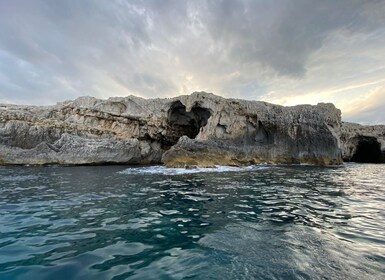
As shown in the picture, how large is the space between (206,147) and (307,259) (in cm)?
2185

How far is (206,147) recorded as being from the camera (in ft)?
85.5

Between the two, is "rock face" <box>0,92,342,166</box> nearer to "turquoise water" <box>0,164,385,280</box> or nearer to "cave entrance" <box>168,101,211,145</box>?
"cave entrance" <box>168,101,211,145</box>

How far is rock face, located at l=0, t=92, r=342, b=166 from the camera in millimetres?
28359

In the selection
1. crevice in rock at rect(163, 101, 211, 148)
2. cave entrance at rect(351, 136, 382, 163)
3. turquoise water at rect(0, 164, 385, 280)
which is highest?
crevice in rock at rect(163, 101, 211, 148)

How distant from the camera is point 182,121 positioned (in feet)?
127

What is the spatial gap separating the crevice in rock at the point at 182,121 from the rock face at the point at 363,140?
27.4m

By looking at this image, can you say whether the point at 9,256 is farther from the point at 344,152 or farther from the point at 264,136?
the point at 344,152

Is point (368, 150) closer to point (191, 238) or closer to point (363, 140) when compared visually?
point (363, 140)

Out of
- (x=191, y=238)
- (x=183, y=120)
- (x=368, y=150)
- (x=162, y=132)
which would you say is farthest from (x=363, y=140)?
(x=191, y=238)

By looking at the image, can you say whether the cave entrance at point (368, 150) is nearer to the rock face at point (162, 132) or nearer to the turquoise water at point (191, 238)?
the rock face at point (162, 132)

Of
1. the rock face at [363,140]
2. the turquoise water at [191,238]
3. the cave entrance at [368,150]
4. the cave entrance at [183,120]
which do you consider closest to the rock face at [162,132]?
the cave entrance at [183,120]

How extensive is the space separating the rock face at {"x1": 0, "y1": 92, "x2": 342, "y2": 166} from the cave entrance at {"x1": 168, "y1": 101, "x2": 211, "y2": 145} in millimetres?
250

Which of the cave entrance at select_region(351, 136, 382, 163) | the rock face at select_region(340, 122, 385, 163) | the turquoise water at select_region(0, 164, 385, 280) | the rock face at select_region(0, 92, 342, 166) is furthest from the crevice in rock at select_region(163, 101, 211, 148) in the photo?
the cave entrance at select_region(351, 136, 382, 163)

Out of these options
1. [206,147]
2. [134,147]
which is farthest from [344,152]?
[134,147]
